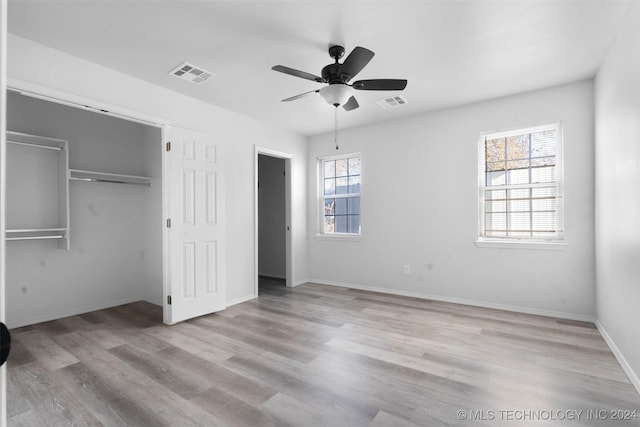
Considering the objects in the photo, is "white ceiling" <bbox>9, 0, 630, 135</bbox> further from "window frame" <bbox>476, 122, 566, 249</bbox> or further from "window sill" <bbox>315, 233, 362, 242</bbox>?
"window sill" <bbox>315, 233, 362, 242</bbox>

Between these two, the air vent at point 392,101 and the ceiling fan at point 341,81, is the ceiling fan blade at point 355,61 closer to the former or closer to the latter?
the ceiling fan at point 341,81

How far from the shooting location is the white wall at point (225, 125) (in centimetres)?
280

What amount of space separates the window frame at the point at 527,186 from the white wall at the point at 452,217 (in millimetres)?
69

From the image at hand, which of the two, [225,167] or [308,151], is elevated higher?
[308,151]

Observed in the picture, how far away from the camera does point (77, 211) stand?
13.6 ft

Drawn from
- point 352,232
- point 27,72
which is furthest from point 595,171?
point 27,72

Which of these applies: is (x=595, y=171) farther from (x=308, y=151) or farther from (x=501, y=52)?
(x=308, y=151)

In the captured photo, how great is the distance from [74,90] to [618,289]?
5154 mm

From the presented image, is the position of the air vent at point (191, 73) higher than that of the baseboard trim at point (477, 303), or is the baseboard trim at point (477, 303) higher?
the air vent at point (191, 73)

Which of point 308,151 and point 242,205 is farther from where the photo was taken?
point 308,151

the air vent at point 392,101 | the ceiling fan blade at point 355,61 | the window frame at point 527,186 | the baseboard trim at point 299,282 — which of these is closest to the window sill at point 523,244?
the window frame at point 527,186

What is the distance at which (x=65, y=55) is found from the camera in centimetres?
292

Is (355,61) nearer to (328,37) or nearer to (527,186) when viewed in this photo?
(328,37)

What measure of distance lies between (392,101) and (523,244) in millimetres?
2453
